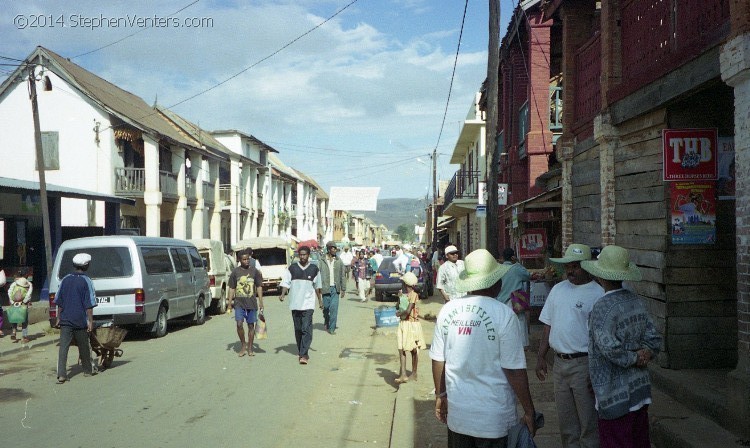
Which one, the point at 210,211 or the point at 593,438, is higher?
the point at 210,211

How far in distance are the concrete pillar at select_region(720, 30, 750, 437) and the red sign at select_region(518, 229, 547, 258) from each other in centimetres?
884

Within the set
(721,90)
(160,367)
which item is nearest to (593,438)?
(721,90)

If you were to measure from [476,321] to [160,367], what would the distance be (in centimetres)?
752

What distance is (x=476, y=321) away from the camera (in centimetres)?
380

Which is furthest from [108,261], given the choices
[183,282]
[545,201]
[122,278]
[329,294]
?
[545,201]

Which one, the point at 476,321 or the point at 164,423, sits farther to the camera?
the point at 164,423

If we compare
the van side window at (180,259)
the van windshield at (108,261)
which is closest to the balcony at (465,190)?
the van side window at (180,259)

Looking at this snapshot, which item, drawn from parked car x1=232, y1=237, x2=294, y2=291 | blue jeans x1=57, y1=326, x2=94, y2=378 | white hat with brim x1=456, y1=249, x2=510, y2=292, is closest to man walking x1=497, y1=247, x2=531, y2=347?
white hat with brim x1=456, y1=249, x2=510, y2=292

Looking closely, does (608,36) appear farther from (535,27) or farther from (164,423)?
(535,27)

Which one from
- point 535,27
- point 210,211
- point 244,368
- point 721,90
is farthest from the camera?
point 210,211

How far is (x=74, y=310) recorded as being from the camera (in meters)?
9.03

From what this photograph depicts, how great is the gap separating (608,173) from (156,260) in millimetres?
9164

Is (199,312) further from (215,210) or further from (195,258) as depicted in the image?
(215,210)

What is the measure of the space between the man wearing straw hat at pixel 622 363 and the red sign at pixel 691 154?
2986mm
